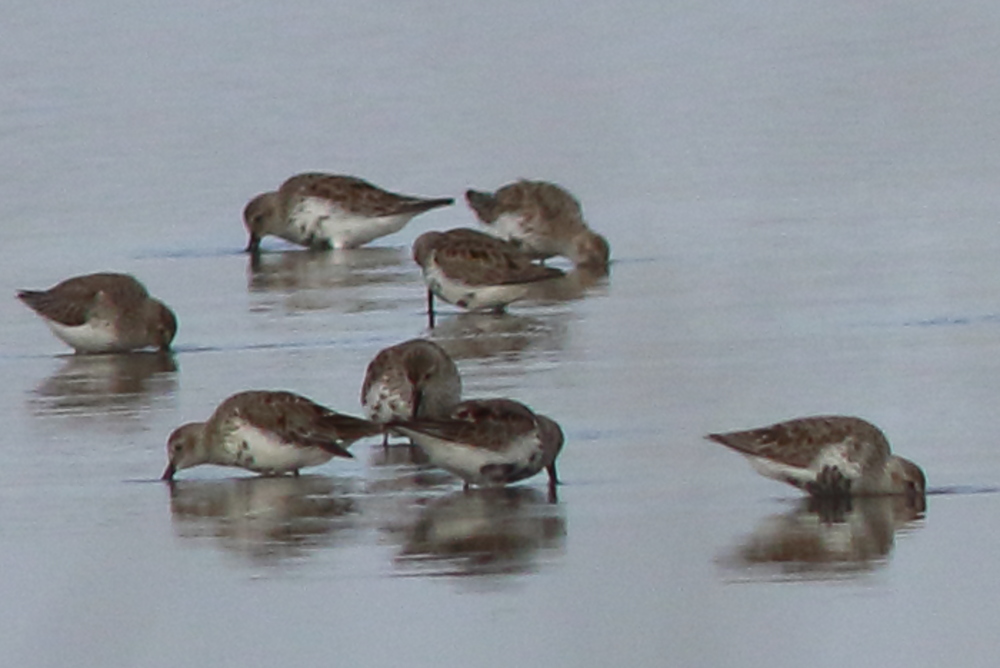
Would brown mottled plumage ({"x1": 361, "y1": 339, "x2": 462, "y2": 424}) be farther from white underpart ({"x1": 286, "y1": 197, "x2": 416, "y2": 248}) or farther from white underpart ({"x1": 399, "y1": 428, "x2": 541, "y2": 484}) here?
white underpart ({"x1": 286, "y1": 197, "x2": 416, "y2": 248})

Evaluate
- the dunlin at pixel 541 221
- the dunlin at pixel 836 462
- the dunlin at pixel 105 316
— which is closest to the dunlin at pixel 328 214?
the dunlin at pixel 541 221

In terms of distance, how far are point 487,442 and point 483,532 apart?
0.66 meters

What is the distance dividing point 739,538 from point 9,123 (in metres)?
16.2

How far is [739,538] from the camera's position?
11398 mm

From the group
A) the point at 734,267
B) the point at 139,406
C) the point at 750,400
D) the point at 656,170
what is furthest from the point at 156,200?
the point at 750,400

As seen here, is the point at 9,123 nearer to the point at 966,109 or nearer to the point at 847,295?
the point at 966,109

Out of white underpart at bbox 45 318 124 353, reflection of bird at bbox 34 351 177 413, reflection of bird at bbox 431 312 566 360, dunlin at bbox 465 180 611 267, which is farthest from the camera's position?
dunlin at bbox 465 180 611 267

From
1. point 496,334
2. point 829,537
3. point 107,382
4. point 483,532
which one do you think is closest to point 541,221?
point 496,334

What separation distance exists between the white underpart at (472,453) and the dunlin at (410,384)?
0.85 m

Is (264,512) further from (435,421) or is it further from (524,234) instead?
(524,234)

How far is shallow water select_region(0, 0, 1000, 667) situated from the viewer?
10680 mm

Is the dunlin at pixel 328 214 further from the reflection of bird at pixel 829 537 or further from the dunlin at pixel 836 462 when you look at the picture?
the reflection of bird at pixel 829 537

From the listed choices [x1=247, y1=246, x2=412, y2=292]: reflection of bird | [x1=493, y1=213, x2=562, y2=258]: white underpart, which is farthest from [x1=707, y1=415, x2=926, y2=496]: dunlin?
[x1=493, y1=213, x2=562, y2=258]: white underpart

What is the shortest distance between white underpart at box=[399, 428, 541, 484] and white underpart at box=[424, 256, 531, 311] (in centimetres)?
504
